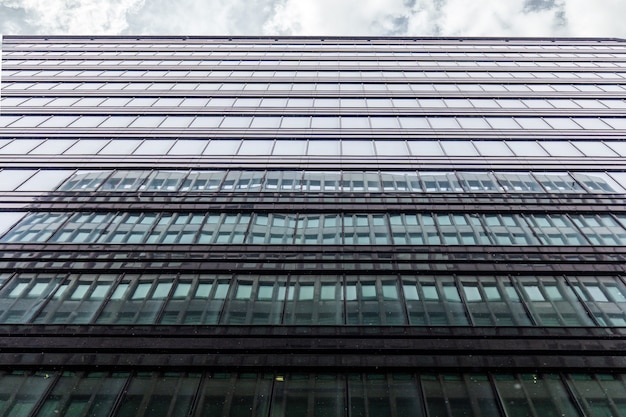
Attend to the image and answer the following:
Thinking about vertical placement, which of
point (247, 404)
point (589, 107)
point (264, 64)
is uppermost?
point (264, 64)

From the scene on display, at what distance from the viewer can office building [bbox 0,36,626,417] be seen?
35.5 ft

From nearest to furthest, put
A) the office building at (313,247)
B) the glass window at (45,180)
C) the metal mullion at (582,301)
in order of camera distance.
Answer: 1. the office building at (313,247)
2. the metal mullion at (582,301)
3. the glass window at (45,180)

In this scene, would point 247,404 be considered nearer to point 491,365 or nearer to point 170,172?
point 491,365

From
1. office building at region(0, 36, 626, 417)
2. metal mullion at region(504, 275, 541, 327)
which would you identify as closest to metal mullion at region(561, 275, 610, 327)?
office building at region(0, 36, 626, 417)

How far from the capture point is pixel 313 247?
15305 millimetres

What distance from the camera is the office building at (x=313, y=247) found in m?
10.8

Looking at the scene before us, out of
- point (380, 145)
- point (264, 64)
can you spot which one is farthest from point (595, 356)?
point (264, 64)

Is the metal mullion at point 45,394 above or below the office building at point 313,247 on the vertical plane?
below

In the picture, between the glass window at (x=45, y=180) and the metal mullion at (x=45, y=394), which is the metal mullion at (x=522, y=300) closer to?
the metal mullion at (x=45, y=394)

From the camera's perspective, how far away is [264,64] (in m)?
34.5

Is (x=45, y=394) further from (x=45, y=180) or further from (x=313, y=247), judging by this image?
(x=45, y=180)

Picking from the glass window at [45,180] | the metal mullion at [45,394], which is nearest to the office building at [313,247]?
the metal mullion at [45,394]

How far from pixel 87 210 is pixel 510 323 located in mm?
17934

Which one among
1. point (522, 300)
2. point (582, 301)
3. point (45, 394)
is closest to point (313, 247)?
point (522, 300)
